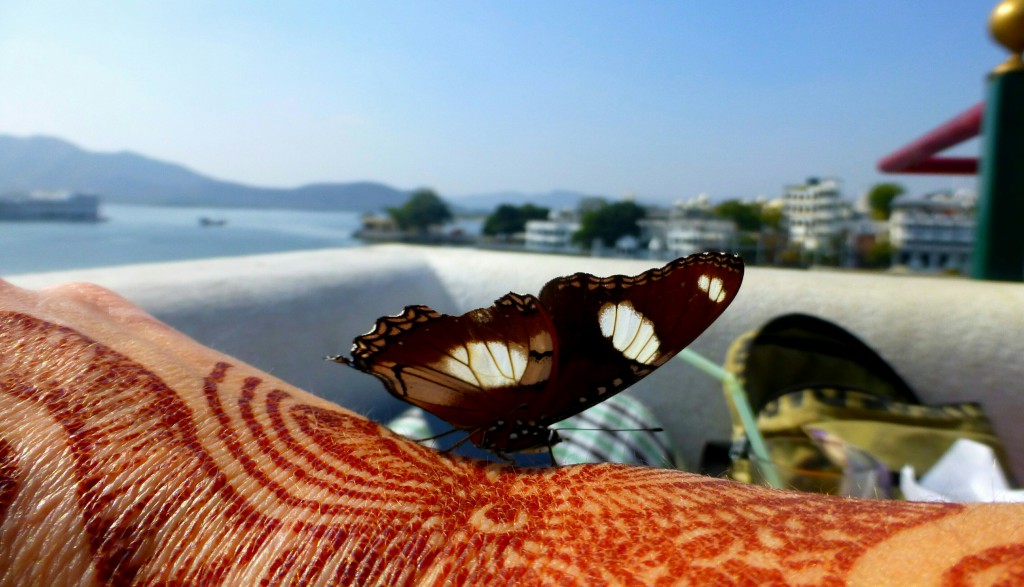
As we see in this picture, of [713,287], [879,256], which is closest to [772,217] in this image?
[879,256]

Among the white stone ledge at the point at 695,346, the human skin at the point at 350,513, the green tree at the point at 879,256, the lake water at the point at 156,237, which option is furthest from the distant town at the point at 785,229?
the human skin at the point at 350,513

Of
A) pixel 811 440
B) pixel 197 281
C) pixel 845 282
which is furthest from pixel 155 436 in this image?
pixel 845 282

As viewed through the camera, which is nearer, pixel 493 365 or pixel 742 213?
pixel 493 365

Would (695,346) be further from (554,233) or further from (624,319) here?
(624,319)

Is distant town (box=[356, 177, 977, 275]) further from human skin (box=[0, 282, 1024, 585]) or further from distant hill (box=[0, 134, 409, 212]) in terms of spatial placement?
human skin (box=[0, 282, 1024, 585])

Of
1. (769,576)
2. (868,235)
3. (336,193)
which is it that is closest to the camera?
(769,576)

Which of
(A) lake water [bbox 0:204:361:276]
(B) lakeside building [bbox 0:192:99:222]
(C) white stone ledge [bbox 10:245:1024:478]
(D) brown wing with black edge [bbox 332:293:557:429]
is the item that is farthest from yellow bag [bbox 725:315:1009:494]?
(B) lakeside building [bbox 0:192:99:222]

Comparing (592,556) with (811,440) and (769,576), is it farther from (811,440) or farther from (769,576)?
(811,440)
